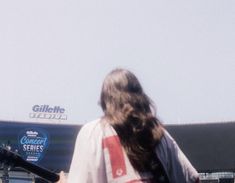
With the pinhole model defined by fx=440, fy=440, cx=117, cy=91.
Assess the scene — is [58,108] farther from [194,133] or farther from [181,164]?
[181,164]

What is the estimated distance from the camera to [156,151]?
174 cm

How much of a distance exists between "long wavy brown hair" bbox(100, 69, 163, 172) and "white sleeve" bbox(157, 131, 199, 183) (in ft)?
0.17

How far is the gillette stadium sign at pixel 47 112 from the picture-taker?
40.0 meters

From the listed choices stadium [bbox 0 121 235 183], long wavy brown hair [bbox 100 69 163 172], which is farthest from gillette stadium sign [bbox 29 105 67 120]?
long wavy brown hair [bbox 100 69 163 172]

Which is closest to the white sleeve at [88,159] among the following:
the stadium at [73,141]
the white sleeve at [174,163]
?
the white sleeve at [174,163]

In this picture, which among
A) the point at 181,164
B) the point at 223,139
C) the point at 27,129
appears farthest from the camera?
the point at 27,129

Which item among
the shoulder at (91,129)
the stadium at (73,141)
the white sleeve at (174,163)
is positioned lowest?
the stadium at (73,141)

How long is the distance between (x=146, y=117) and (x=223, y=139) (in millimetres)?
27967

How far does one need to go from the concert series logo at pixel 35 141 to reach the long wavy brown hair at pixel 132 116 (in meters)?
30.7

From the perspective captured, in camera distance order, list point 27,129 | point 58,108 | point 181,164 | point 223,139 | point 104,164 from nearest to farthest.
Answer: point 104,164 → point 181,164 → point 223,139 → point 27,129 → point 58,108

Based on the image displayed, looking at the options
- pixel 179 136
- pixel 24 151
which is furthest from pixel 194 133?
pixel 24 151

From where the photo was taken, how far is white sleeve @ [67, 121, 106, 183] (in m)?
1.66

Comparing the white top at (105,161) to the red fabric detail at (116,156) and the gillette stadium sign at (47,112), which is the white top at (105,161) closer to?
the red fabric detail at (116,156)

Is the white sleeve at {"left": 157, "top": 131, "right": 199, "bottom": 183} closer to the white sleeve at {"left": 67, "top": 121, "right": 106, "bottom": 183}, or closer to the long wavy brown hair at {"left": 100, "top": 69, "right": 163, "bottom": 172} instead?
the long wavy brown hair at {"left": 100, "top": 69, "right": 163, "bottom": 172}
